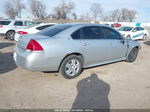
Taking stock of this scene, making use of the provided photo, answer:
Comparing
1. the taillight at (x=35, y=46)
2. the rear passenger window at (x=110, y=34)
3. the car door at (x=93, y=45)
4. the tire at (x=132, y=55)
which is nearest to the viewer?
the taillight at (x=35, y=46)

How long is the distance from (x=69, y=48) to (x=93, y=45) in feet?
2.97

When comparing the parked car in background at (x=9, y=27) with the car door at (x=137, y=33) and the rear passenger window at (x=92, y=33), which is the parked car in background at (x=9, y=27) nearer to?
the rear passenger window at (x=92, y=33)

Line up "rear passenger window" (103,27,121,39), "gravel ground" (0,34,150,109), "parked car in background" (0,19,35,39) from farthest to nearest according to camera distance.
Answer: "parked car in background" (0,19,35,39) → "rear passenger window" (103,27,121,39) → "gravel ground" (0,34,150,109)

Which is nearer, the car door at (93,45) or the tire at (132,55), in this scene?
the car door at (93,45)

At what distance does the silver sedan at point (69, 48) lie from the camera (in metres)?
4.05

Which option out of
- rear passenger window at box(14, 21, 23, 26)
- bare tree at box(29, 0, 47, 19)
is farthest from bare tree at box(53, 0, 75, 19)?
rear passenger window at box(14, 21, 23, 26)

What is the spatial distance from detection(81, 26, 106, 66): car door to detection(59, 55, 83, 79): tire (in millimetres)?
287

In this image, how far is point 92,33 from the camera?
5.04 metres

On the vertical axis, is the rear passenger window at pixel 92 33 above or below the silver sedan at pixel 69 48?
above

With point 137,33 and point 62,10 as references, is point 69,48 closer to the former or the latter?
point 137,33

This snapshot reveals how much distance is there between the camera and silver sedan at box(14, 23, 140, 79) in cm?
405

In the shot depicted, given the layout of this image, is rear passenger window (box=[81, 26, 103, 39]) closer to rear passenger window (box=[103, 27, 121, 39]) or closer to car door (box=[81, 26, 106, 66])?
car door (box=[81, 26, 106, 66])

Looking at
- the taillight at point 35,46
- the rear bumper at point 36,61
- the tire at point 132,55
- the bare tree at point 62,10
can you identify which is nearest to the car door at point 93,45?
the rear bumper at point 36,61

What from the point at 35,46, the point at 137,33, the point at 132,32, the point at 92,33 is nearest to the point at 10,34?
the point at 92,33
